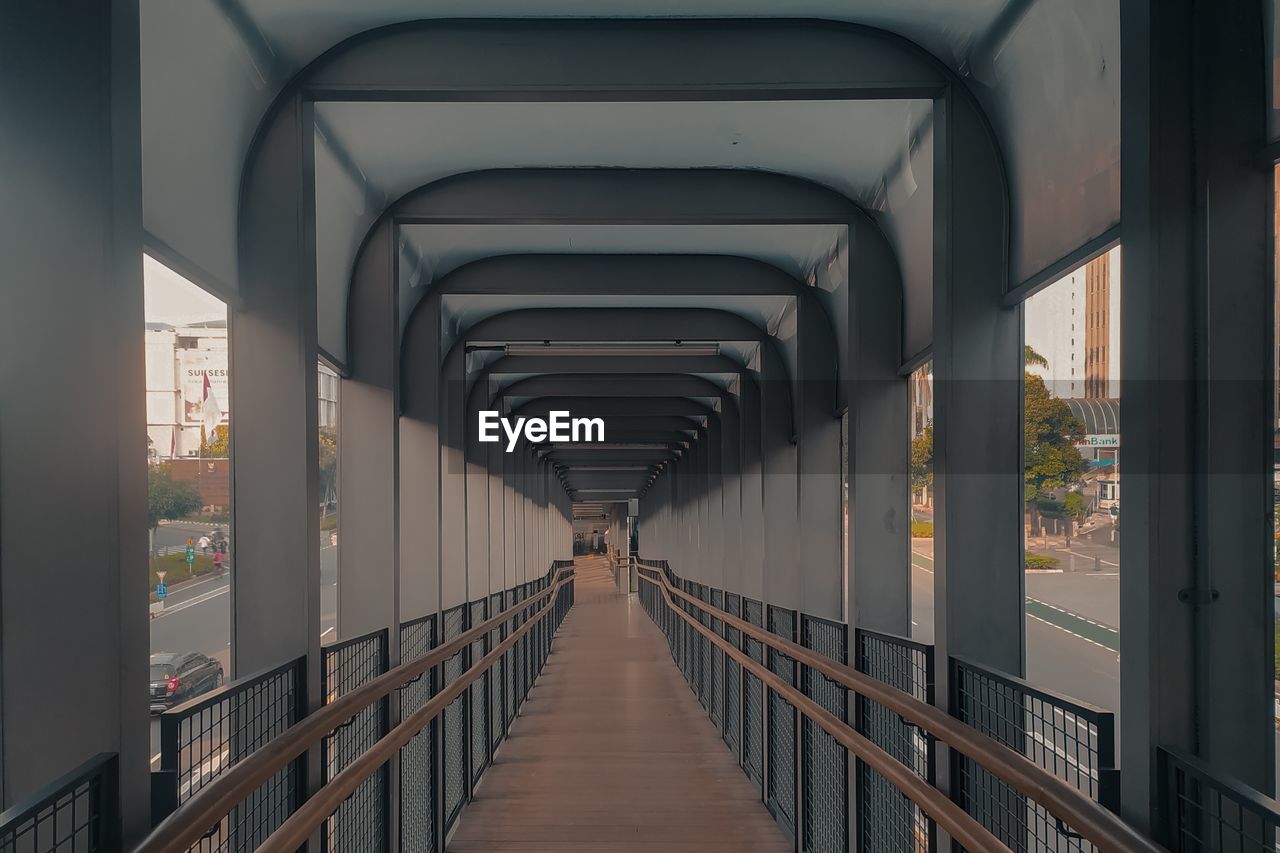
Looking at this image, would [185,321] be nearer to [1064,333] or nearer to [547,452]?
[1064,333]

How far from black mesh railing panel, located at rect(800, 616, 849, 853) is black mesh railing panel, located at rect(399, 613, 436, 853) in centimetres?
176

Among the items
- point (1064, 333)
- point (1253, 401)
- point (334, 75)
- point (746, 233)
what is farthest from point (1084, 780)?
point (746, 233)

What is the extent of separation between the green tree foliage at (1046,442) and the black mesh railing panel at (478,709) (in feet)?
11.6

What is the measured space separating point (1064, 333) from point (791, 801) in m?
2.92

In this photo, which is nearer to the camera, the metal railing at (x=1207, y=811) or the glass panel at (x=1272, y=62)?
the metal railing at (x=1207, y=811)

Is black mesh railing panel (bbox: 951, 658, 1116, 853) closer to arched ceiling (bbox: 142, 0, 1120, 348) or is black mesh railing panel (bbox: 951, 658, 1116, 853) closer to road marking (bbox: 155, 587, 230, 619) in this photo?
arched ceiling (bbox: 142, 0, 1120, 348)

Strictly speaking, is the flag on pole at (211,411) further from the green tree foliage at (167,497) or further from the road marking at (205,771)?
the road marking at (205,771)

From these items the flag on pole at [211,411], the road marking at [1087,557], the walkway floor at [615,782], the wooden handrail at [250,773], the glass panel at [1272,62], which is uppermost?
the glass panel at [1272,62]

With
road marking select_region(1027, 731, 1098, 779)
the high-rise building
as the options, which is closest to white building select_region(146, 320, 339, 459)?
road marking select_region(1027, 731, 1098, 779)

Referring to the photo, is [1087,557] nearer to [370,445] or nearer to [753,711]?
[370,445]

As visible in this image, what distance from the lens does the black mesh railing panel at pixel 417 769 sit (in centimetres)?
438

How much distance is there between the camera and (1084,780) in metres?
2.41

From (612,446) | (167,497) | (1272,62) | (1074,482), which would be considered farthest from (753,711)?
(612,446)

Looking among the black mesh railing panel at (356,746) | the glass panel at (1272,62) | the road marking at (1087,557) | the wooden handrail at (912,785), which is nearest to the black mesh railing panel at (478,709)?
the black mesh railing panel at (356,746)
